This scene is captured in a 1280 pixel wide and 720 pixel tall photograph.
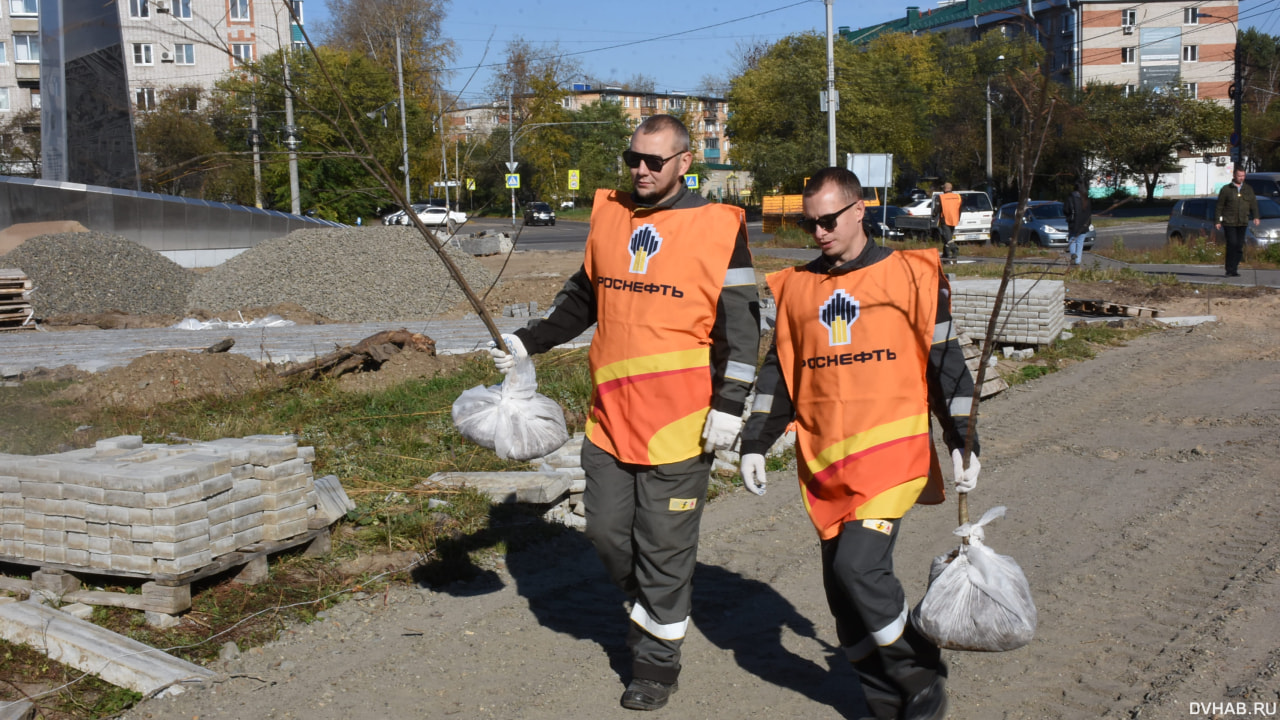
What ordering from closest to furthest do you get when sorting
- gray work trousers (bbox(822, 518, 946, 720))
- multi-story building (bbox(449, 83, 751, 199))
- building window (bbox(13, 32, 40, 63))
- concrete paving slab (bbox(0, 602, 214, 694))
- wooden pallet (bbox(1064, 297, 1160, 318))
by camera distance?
gray work trousers (bbox(822, 518, 946, 720)) → concrete paving slab (bbox(0, 602, 214, 694)) → wooden pallet (bbox(1064, 297, 1160, 318)) → building window (bbox(13, 32, 40, 63)) → multi-story building (bbox(449, 83, 751, 199))

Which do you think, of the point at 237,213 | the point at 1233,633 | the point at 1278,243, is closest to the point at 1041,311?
the point at 1233,633

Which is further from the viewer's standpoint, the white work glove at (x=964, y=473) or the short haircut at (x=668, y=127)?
the short haircut at (x=668, y=127)

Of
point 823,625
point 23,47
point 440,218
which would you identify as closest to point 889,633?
point 823,625

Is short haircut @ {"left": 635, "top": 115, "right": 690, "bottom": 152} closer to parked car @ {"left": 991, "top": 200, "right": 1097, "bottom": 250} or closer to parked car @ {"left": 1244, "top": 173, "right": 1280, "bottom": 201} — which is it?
parked car @ {"left": 991, "top": 200, "right": 1097, "bottom": 250}

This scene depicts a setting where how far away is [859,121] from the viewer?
6181 centimetres

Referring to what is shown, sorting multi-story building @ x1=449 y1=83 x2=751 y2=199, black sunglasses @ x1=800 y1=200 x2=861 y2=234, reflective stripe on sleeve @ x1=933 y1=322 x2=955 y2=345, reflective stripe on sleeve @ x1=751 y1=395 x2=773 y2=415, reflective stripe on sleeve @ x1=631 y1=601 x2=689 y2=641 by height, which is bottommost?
reflective stripe on sleeve @ x1=631 y1=601 x2=689 y2=641

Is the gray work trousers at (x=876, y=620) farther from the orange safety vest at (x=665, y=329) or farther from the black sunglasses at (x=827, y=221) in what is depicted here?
the black sunglasses at (x=827, y=221)

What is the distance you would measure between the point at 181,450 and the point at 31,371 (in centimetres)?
680

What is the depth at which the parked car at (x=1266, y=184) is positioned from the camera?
1044 inches

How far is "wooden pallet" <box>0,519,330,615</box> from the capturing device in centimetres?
457

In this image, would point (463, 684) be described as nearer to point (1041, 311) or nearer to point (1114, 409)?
point (1114, 409)

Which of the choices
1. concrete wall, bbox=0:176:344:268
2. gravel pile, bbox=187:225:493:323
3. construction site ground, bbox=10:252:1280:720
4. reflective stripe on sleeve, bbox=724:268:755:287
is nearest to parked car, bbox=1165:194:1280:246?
gravel pile, bbox=187:225:493:323

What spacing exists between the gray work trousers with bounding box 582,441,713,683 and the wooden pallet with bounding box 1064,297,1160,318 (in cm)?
1181

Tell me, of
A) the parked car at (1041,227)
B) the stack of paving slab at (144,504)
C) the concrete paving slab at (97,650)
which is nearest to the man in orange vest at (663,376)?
the concrete paving slab at (97,650)
